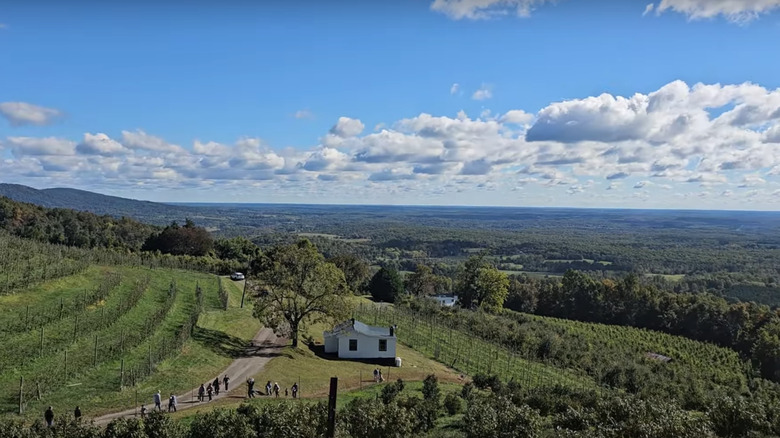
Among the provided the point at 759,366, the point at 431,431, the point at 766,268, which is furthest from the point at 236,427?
the point at 766,268

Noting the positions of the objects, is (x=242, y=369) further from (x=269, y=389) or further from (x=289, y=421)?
(x=289, y=421)

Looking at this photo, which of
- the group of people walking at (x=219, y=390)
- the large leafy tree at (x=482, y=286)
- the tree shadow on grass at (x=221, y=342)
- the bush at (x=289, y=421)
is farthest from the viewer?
the large leafy tree at (x=482, y=286)

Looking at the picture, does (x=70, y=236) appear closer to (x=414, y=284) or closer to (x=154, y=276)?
(x=154, y=276)

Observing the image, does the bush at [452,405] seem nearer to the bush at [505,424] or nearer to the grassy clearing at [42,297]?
the bush at [505,424]

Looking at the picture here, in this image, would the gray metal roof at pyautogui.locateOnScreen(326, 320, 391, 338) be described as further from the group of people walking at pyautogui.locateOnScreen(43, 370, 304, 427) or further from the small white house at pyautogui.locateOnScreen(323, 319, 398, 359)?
the group of people walking at pyautogui.locateOnScreen(43, 370, 304, 427)

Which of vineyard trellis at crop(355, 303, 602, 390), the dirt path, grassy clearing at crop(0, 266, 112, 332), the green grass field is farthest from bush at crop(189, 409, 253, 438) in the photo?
vineyard trellis at crop(355, 303, 602, 390)

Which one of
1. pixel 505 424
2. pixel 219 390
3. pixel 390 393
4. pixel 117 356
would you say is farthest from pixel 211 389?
pixel 505 424

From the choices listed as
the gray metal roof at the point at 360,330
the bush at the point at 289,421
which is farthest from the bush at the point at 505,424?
the gray metal roof at the point at 360,330
